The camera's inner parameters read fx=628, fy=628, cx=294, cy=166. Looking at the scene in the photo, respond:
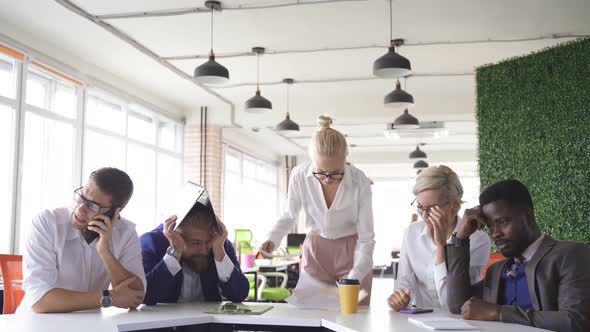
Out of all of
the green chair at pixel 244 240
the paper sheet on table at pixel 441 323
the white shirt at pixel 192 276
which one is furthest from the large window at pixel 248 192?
the paper sheet on table at pixel 441 323

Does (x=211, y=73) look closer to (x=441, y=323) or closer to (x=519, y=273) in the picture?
(x=519, y=273)

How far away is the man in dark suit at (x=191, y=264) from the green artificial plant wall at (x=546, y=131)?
166 inches

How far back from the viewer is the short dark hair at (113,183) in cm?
250

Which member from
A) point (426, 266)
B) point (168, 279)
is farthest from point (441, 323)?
point (168, 279)

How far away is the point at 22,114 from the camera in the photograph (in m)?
6.98

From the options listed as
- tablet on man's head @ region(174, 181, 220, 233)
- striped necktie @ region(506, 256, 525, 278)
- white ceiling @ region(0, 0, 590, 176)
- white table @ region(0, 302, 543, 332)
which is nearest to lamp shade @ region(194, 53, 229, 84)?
white ceiling @ region(0, 0, 590, 176)

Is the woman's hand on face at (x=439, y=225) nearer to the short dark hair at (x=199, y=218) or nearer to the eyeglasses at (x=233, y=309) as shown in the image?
the eyeglasses at (x=233, y=309)

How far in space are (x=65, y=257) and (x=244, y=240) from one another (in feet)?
24.7

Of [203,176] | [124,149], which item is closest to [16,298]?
[124,149]

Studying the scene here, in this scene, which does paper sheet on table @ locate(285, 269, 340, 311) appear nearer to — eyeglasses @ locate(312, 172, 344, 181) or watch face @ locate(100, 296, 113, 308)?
eyeglasses @ locate(312, 172, 344, 181)

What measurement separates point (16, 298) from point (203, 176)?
7964 millimetres

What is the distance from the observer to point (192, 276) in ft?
9.37

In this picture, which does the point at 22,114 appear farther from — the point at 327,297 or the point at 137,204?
the point at 327,297

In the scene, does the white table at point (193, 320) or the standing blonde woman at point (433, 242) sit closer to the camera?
the white table at point (193, 320)
